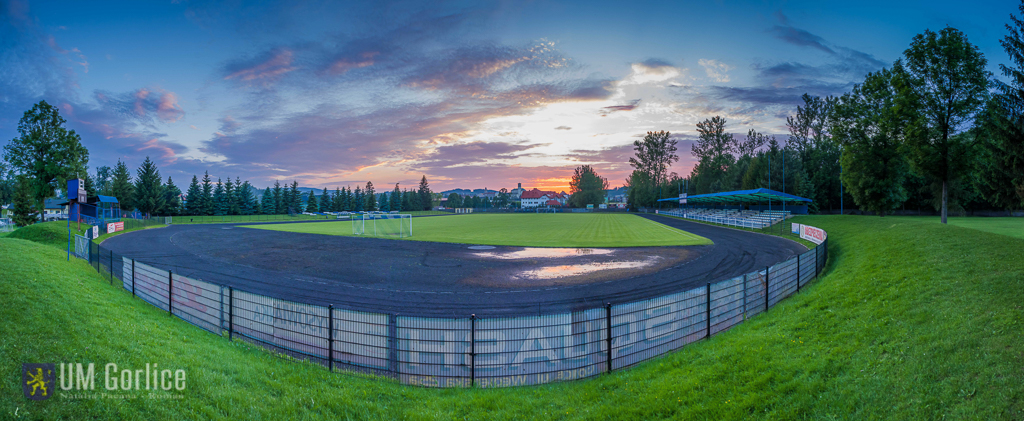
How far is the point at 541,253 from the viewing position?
2209cm

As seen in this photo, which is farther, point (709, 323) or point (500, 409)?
point (709, 323)

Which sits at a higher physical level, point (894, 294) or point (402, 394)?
point (894, 294)

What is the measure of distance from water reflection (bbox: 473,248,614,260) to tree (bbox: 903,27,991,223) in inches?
920

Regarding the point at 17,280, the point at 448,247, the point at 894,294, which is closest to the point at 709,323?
the point at 894,294

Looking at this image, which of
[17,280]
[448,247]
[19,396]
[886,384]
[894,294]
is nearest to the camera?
[19,396]

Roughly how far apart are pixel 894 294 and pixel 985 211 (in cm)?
6886

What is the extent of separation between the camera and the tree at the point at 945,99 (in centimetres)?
2533

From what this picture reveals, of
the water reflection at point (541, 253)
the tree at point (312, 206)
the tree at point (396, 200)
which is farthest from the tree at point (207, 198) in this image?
the water reflection at point (541, 253)

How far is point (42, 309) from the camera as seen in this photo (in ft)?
18.9

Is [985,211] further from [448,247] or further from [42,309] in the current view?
[42,309]

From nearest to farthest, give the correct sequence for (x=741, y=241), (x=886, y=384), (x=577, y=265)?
(x=886, y=384) → (x=577, y=265) → (x=741, y=241)

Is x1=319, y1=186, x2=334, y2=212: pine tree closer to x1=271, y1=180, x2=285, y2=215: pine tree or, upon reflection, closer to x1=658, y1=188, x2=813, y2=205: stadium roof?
x1=271, y1=180, x2=285, y2=215: pine tree

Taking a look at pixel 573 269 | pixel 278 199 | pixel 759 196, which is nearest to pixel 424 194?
pixel 278 199

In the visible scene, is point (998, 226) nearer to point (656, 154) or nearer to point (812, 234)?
point (812, 234)
